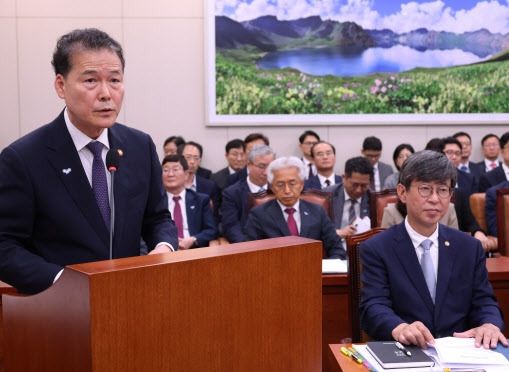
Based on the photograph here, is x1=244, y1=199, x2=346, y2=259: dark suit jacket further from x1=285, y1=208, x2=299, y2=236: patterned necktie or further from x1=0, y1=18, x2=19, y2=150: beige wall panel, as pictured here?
x1=0, y1=18, x2=19, y2=150: beige wall panel

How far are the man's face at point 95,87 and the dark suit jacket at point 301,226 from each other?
2232 millimetres

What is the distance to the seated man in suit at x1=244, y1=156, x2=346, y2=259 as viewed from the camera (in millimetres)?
3418

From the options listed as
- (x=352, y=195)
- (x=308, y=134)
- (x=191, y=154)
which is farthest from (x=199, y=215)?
(x=308, y=134)

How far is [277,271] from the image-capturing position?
1.02 m

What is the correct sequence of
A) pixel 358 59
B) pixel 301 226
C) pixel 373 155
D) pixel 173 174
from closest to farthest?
1. pixel 301 226
2. pixel 173 174
3. pixel 373 155
4. pixel 358 59

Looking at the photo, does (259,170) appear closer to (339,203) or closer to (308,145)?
(339,203)

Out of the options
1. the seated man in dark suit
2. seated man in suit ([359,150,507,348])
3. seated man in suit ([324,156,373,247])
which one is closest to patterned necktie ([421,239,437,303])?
seated man in suit ([359,150,507,348])

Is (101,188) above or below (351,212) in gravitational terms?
above

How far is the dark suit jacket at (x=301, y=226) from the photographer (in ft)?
11.2

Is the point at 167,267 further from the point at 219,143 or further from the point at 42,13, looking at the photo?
the point at 42,13

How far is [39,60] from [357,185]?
4045 mm

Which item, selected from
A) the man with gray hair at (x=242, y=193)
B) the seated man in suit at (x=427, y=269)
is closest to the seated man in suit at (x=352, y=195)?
the man with gray hair at (x=242, y=193)

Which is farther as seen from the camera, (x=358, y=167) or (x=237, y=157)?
(x=237, y=157)

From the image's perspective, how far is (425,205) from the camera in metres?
1.98
